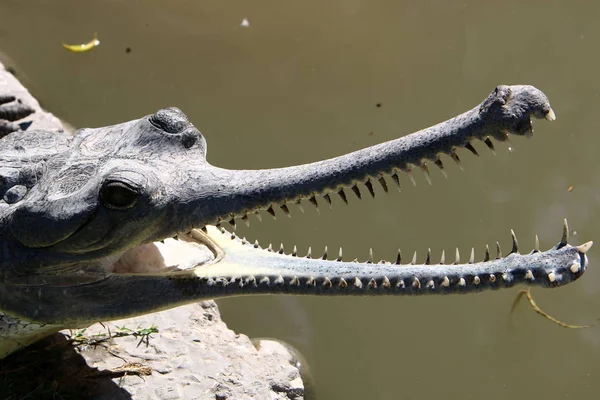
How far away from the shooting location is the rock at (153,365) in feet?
14.4

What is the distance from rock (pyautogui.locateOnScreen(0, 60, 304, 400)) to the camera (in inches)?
173

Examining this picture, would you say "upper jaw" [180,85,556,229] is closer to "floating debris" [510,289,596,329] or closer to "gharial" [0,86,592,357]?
"gharial" [0,86,592,357]

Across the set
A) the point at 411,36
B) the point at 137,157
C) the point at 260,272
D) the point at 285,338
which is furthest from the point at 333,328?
the point at 411,36

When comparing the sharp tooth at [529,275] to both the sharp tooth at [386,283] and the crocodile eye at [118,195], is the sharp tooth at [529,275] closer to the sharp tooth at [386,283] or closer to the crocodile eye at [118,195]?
the sharp tooth at [386,283]

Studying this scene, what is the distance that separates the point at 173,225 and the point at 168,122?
60 centimetres

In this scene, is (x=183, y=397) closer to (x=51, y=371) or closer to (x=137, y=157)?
(x=51, y=371)

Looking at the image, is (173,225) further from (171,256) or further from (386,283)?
(386,283)

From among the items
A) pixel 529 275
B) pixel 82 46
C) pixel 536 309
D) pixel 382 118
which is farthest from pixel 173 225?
pixel 82 46

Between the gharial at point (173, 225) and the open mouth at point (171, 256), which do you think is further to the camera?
the open mouth at point (171, 256)

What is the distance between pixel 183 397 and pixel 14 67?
3.99 meters

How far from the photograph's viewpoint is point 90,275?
3.88m

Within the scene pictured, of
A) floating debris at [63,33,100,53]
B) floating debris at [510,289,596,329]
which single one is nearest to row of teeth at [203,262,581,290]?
floating debris at [510,289,596,329]

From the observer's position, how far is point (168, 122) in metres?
4.00

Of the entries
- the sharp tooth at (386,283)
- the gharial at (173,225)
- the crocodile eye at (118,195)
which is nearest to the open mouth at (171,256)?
the gharial at (173,225)
